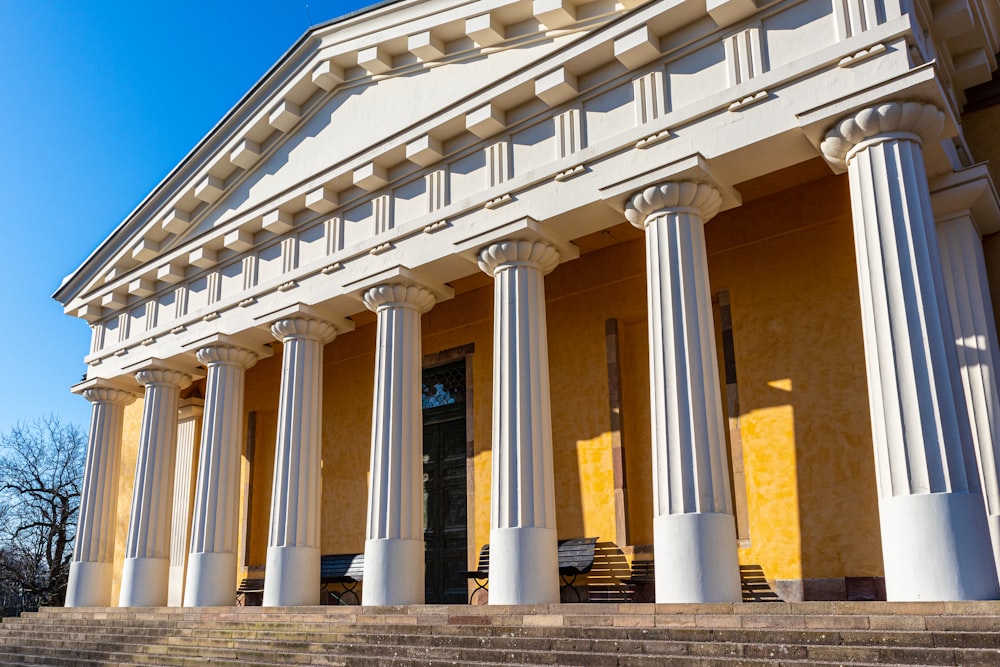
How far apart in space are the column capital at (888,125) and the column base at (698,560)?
169 inches

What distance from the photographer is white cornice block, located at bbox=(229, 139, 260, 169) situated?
17.5 meters

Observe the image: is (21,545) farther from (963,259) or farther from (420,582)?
(963,259)

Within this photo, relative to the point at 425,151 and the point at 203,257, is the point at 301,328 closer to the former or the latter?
the point at 203,257

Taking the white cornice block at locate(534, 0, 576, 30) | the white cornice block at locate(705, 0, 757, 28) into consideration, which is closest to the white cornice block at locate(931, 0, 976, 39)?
the white cornice block at locate(705, 0, 757, 28)

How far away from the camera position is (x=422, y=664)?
10.0 m

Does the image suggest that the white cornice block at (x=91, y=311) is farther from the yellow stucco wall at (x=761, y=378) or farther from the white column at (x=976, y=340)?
the white column at (x=976, y=340)

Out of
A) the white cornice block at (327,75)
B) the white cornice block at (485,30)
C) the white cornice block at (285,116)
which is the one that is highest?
the white cornice block at (327,75)

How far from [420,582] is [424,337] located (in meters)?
6.30

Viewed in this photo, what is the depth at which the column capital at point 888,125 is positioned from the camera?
964 cm

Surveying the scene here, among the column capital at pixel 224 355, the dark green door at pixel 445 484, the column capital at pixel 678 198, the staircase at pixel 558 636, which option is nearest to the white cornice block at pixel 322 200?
the column capital at pixel 224 355

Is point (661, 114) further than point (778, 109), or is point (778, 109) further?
point (661, 114)

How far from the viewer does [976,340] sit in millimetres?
11344

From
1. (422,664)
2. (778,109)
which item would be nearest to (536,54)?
(778,109)

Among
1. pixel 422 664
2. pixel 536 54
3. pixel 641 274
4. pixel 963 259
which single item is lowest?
pixel 422 664
